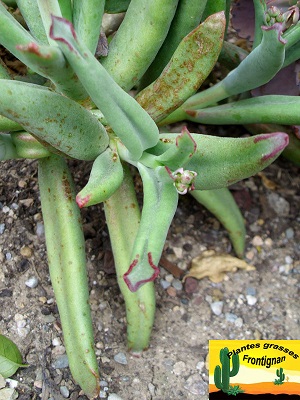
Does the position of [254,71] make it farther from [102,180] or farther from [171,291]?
Result: [171,291]

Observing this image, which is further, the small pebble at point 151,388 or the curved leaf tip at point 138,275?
the small pebble at point 151,388

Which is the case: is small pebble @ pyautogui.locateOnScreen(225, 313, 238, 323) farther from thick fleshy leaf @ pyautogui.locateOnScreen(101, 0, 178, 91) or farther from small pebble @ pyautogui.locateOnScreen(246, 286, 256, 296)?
thick fleshy leaf @ pyautogui.locateOnScreen(101, 0, 178, 91)

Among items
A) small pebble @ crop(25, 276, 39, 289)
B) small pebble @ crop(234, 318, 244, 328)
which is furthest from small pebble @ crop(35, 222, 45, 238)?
small pebble @ crop(234, 318, 244, 328)

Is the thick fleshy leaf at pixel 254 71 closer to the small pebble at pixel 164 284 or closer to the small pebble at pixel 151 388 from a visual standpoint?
the small pebble at pixel 164 284

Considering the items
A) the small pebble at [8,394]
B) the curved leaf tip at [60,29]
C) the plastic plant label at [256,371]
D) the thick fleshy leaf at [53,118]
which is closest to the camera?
the curved leaf tip at [60,29]

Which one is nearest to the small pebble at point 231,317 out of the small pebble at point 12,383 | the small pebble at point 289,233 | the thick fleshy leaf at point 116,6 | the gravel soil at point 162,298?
the gravel soil at point 162,298

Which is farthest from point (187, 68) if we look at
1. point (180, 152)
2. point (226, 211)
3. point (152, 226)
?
point (226, 211)
